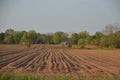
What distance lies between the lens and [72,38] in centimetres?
7925

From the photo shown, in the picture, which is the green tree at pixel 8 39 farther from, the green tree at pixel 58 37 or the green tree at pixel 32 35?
the green tree at pixel 58 37

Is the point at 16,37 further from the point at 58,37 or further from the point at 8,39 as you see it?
the point at 58,37

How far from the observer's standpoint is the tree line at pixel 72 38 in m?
61.5

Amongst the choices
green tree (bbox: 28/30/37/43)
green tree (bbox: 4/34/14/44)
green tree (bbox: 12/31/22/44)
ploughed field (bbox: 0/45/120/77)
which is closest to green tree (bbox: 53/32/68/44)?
green tree (bbox: 28/30/37/43)

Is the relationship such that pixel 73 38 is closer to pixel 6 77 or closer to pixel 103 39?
pixel 103 39

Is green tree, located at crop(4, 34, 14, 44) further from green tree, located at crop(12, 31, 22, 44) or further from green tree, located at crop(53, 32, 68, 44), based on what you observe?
green tree, located at crop(53, 32, 68, 44)

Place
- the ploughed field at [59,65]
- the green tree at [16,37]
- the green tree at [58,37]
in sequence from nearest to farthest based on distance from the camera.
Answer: the ploughed field at [59,65] → the green tree at [16,37] → the green tree at [58,37]

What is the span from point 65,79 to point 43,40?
86.5 m

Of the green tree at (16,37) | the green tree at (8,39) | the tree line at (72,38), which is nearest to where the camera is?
the tree line at (72,38)

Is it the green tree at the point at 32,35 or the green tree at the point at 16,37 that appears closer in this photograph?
the green tree at the point at 32,35

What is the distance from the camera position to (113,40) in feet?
197

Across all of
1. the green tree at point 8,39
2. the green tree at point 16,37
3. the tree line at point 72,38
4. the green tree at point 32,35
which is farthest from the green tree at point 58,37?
the green tree at point 8,39

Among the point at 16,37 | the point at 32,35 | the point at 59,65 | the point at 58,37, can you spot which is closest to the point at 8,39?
the point at 16,37

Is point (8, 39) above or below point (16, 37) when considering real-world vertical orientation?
below
